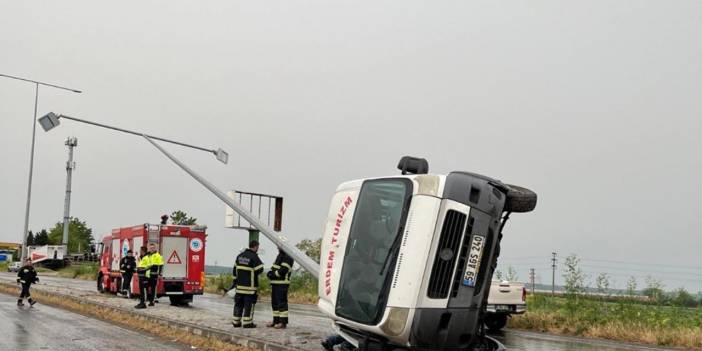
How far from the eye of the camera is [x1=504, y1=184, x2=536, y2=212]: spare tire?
270 inches

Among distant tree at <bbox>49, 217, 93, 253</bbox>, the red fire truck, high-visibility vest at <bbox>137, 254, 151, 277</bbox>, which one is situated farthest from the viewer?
distant tree at <bbox>49, 217, 93, 253</bbox>

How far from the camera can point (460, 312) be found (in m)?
6.08

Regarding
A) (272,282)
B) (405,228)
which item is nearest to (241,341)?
(272,282)

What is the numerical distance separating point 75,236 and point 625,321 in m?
84.3

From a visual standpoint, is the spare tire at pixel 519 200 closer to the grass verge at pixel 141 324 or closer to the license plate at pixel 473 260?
the license plate at pixel 473 260

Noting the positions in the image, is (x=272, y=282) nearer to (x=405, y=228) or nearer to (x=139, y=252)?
(x=405, y=228)

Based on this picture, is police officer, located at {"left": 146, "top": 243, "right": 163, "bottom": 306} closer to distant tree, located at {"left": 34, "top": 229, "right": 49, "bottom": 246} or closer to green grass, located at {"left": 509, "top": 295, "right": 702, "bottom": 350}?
green grass, located at {"left": 509, "top": 295, "right": 702, "bottom": 350}

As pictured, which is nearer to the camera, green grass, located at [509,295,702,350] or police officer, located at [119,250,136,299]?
green grass, located at [509,295,702,350]

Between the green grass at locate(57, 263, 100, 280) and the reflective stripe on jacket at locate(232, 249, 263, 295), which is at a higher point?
the reflective stripe on jacket at locate(232, 249, 263, 295)

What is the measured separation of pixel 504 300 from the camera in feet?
48.4

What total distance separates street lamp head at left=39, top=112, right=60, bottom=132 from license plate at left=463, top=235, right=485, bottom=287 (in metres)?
13.0

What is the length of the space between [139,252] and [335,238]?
16.8 m

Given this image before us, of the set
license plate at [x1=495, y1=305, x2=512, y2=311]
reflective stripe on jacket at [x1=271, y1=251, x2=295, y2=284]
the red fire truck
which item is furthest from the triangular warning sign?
license plate at [x1=495, y1=305, x2=512, y2=311]

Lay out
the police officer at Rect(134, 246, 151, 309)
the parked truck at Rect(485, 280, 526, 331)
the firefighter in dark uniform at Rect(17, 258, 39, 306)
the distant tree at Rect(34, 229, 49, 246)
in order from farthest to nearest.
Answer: the distant tree at Rect(34, 229, 49, 246), the firefighter in dark uniform at Rect(17, 258, 39, 306), the police officer at Rect(134, 246, 151, 309), the parked truck at Rect(485, 280, 526, 331)
